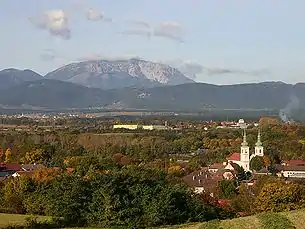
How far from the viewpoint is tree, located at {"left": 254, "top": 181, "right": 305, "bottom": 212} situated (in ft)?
85.6

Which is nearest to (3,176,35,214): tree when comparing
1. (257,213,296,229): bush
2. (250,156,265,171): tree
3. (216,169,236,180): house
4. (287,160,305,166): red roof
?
(257,213,296,229): bush

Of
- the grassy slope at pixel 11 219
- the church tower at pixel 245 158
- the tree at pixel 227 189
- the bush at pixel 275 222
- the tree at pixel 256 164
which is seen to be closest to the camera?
the bush at pixel 275 222

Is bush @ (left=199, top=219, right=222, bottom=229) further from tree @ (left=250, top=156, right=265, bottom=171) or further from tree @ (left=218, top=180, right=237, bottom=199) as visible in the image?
tree @ (left=250, top=156, right=265, bottom=171)

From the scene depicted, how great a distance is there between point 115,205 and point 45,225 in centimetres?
244

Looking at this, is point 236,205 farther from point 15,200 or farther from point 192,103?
point 192,103

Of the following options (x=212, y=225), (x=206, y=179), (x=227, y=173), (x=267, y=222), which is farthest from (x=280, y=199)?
(x=227, y=173)

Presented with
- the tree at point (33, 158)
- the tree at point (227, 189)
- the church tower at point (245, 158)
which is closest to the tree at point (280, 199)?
the tree at point (227, 189)

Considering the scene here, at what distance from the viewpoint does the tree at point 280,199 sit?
2608 centimetres

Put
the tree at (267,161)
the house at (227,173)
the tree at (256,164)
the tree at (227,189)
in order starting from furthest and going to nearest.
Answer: the tree at (267,161) < the tree at (256,164) < the house at (227,173) < the tree at (227,189)

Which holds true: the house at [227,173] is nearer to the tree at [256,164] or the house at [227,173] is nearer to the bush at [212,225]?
the tree at [256,164]

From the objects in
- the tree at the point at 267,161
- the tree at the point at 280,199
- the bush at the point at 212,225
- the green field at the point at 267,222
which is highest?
the green field at the point at 267,222

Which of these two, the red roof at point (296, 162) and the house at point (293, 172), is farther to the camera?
the red roof at point (296, 162)

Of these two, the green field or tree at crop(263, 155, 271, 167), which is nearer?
the green field

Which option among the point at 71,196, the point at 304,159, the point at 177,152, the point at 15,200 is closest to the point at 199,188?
the point at 15,200
